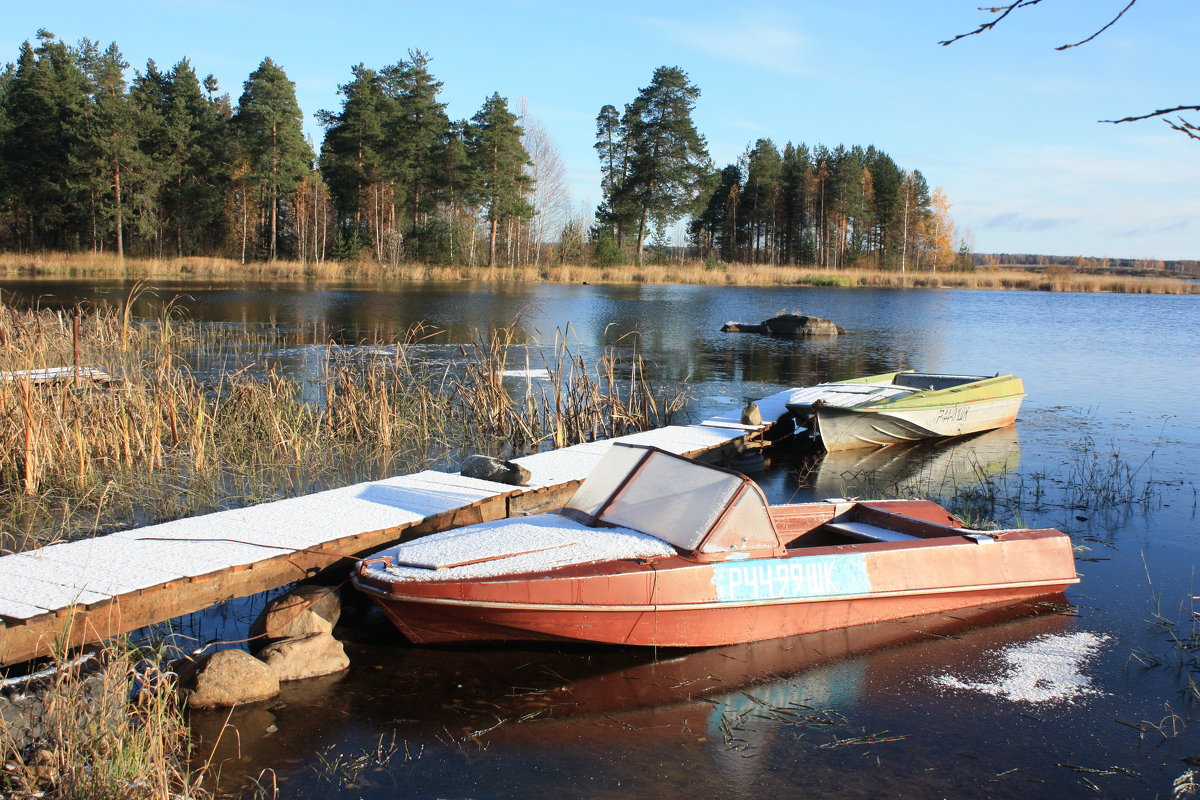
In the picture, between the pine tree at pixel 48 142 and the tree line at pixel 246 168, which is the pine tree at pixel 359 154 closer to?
the tree line at pixel 246 168

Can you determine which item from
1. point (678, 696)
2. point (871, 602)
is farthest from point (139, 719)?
point (871, 602)

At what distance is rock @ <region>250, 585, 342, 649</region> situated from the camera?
5.78 metres

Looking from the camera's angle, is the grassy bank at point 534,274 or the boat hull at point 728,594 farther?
the grassy bank at point 534,274

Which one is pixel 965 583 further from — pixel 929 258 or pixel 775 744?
pixel 929 258

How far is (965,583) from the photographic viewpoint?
681 centimetres

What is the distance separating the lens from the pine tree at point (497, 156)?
49125 millimetres

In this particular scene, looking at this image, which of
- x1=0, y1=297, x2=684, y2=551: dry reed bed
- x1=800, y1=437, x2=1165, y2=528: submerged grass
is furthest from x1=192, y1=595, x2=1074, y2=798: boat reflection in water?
x1=800, y1=437, x2=1165, y2=528: submerged grass

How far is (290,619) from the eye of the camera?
5836 mm

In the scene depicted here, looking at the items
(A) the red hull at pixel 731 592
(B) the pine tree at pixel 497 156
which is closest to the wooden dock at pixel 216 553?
(A) the red hull at pixel 731 592

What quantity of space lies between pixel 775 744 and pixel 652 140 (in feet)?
182

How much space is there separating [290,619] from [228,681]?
76cm

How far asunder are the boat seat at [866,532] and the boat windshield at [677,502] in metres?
1.33

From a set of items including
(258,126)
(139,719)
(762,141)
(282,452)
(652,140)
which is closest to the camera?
(139,719)

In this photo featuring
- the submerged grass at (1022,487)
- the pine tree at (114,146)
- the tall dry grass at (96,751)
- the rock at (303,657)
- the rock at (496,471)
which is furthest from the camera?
the pine tree at (114,146)
